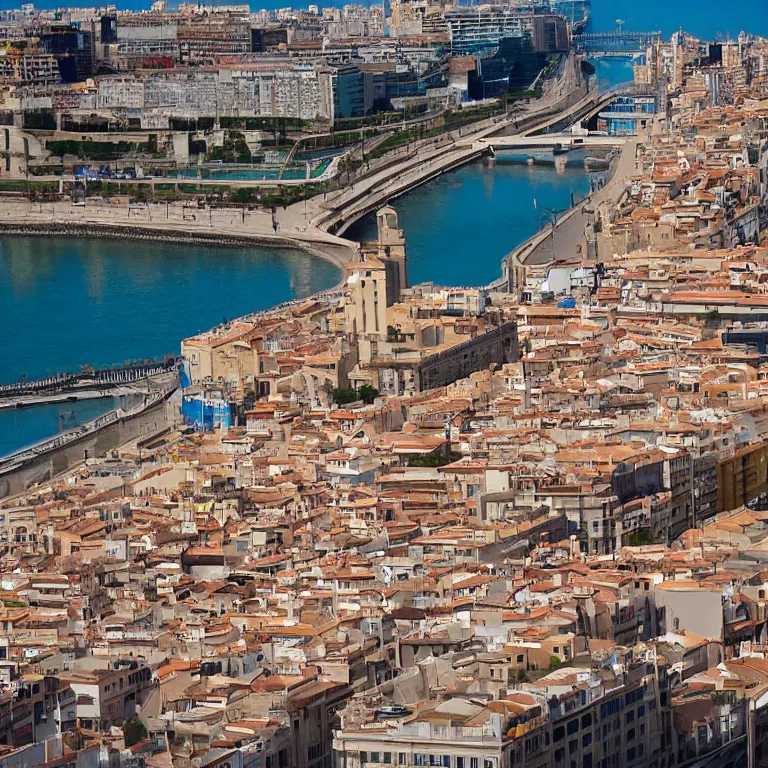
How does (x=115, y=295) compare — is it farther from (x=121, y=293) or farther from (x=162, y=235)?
(x=162, y=235)

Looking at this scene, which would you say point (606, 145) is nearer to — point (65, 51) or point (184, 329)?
point (184, 329)

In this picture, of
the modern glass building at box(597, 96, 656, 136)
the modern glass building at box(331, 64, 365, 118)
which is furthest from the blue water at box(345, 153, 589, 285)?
the modern glass building at box(331, 64, 365, 118)

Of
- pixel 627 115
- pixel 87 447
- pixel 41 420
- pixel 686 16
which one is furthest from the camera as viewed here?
pixel 686 16

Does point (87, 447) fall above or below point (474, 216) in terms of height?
above

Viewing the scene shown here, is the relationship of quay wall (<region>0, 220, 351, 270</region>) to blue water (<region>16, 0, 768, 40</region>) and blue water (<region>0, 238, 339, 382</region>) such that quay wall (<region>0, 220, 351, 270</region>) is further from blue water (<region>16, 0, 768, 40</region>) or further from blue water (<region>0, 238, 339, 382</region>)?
blue water (<region>16, 0, 768, 40</region>)

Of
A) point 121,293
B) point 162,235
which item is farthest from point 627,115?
point 121,293

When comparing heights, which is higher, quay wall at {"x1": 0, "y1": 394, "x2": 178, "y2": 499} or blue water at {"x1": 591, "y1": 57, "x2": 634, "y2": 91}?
quay wall at {"x1": 0, "y1": 394, "x2": 178, "y2": 499}
